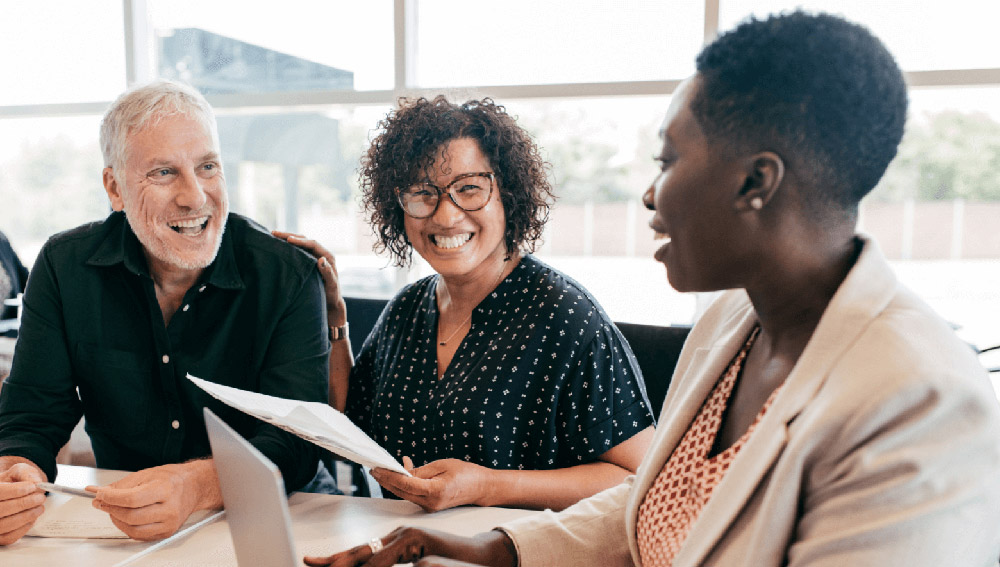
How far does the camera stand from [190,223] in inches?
65.3

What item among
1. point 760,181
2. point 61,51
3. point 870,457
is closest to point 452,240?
point 760,181

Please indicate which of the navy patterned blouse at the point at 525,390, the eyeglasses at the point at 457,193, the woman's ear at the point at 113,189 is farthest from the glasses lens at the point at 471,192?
the woman's ear at the point at 113,189

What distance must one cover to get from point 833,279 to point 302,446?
107 cm

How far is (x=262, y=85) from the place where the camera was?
12.0ft

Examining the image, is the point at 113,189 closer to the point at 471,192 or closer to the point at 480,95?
the point at 471,192

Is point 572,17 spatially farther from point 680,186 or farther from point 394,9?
point 680,186

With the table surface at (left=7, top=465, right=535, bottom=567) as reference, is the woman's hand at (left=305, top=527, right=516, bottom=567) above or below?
above

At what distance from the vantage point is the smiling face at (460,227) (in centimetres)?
164

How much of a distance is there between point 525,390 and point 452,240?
368mm

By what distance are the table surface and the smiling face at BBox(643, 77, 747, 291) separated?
629mm

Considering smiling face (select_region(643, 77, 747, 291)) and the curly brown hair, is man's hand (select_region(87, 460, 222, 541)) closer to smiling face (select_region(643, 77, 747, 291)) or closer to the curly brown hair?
the curly brown hair

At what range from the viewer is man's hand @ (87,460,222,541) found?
118cm

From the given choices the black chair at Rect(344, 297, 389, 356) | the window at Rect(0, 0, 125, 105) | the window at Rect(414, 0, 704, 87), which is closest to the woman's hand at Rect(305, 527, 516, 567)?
the black chair at Rect(344, 297, 389, 356)

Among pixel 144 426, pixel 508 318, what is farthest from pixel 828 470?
pixel 144 426
